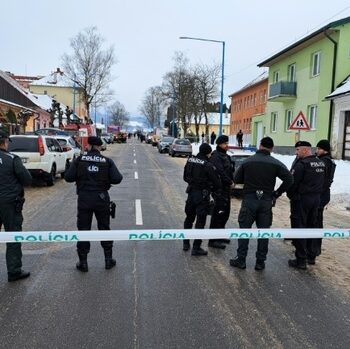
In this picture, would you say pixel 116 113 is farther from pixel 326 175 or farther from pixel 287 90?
pixel 326 175

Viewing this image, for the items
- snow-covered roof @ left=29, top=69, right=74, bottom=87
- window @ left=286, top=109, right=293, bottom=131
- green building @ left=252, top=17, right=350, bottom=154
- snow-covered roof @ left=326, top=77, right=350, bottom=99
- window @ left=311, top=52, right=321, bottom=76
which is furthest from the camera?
snow-covered roof @ left=29, top=69, right=74, bottom=87

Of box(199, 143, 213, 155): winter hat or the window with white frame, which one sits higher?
the window with white frame

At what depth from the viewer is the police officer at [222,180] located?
24.2 feet

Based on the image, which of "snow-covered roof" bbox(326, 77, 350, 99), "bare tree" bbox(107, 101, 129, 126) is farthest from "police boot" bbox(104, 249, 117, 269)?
"bare tree" bbox(107, 101, 129, 126)

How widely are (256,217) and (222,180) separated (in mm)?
1230

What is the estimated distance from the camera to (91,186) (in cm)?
592

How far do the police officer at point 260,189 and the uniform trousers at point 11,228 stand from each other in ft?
9.34

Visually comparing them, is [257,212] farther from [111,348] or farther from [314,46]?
[314,46]

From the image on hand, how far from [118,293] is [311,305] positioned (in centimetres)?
212

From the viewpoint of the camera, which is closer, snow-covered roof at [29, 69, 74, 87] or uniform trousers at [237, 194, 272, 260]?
uniform trousers at [237, 194, 272, 260]

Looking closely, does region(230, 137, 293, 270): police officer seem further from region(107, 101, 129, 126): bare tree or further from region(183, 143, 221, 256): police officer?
region(107, 101, 129, 126): bare tree

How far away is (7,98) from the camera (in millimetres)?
42250

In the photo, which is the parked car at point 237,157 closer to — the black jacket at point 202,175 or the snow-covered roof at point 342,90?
the black jacket at point 202,175

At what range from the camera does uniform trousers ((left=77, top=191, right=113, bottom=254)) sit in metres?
5.91
